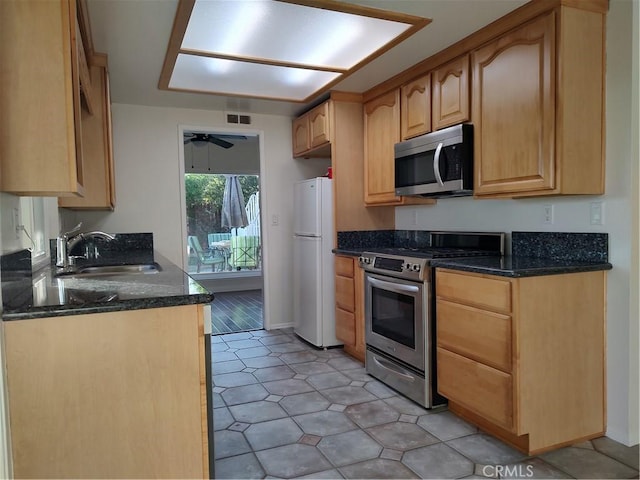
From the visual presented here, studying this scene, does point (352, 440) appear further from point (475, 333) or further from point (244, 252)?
point (244, 252)

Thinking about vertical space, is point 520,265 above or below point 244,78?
below

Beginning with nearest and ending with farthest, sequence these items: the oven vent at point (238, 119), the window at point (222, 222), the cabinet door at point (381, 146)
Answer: the cabinet door at point (381, 146)
the oven vent at point (238, 119)
the window at point (222, 222)

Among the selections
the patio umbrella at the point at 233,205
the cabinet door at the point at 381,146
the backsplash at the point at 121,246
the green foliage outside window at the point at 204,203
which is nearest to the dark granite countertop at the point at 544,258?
the cabinet door at the point at 381,146

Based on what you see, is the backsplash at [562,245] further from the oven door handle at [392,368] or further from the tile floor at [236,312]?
the tile floor at [236,312]

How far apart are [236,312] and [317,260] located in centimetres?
200

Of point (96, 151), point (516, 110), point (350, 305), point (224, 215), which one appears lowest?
point (350, 305)

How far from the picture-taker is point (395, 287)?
2801 millimetres

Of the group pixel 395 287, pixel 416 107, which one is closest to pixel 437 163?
pixel 416 107

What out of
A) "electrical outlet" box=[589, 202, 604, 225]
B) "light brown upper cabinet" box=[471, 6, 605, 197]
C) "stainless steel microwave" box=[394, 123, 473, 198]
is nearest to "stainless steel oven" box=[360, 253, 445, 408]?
"stainless steel microwave" box=[394, 123, 473, 198]

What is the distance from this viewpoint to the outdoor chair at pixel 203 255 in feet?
22.7

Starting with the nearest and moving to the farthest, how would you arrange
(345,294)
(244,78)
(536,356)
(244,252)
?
(536,356)
(244,78)
(345,294)
(244,252)

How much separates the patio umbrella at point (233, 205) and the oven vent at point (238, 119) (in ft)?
9.38

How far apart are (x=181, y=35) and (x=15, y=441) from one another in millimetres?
1964

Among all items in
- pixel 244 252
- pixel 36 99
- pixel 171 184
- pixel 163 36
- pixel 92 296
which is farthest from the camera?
pixel 244 252
